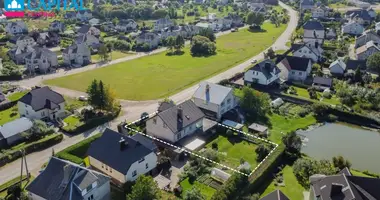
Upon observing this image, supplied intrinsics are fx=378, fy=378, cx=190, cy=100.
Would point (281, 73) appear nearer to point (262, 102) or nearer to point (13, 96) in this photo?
point (262, 102)

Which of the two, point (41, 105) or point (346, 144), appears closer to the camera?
point (346, 144)

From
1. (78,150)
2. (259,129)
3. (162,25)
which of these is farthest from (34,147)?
(162,25)

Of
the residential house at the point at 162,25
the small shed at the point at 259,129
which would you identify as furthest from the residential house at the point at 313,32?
the small shed at the point at 259,129

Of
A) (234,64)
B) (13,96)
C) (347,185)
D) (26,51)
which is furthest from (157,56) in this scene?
(347,185)

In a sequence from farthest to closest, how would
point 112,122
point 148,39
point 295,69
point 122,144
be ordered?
1. point 148,39
2. point 295,69
3. point 112,122
4. point 122,144

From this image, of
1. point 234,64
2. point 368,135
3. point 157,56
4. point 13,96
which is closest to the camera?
point 368,135

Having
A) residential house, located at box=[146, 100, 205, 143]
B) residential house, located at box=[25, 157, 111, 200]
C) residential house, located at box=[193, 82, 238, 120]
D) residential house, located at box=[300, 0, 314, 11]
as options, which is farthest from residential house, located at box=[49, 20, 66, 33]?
residential house, located at box=[300, 0, 314, 11]

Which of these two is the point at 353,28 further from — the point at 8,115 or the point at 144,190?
the point at 144,190
